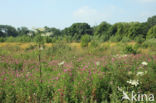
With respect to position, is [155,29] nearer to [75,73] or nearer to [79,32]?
[79,32]

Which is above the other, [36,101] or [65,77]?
[65,77]

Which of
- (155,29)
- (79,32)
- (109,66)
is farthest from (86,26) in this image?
(109,66)

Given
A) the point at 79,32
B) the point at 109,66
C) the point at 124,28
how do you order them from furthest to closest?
the point at 79,32 < the point at 124,28 < the point at 109,66

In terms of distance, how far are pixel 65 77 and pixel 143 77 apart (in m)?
1.91

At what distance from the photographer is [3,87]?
317cm

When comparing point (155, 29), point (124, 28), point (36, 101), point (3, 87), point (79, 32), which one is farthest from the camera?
point (79, 32)

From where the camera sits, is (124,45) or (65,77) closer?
(65,77)

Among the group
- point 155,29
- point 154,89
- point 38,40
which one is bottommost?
point 154,89

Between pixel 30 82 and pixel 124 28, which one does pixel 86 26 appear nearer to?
pixel 124 28

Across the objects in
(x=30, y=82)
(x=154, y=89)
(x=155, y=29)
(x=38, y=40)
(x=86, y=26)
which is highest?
(x=86, y=26)

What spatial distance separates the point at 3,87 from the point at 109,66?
298 centimetres

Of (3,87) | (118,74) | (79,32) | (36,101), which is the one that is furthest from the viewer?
(79,32)

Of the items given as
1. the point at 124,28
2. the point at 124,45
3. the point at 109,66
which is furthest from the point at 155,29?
the point at 109,66

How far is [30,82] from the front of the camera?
321 cm
